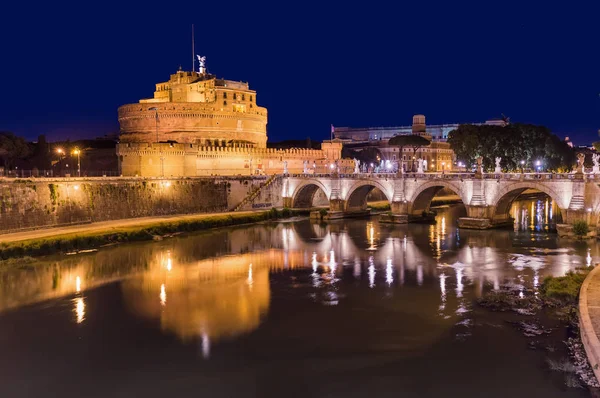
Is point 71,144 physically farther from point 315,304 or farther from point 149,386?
point 149,386

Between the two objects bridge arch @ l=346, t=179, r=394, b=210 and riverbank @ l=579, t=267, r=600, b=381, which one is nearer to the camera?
riverbank @ l=579, t=267, r=600, b=381

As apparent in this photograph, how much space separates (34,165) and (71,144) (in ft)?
27.4

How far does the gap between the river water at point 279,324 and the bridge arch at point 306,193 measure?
16.6m

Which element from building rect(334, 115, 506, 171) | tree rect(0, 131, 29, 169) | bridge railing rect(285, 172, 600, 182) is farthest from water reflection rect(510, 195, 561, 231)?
tree rect(0, 131, 29, 169)

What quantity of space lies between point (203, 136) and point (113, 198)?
19337 mm

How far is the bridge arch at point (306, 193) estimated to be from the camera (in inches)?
1766

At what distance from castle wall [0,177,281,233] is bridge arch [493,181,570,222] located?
18896mm

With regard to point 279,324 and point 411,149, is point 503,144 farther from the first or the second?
point 279,324

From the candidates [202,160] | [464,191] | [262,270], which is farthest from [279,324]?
[202,160]

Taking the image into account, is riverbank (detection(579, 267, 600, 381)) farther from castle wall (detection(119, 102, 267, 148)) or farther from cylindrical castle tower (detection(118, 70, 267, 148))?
castle wall (detection(119, 102, 267, 148))

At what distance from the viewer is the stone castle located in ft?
150

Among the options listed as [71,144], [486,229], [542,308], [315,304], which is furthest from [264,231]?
[71,144]

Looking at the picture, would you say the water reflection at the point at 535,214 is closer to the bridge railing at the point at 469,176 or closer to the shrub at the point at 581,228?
the bridge railing at the point at 469,176

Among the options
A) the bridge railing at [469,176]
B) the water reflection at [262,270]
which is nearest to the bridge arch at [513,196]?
the bridge railing at [469,176]
